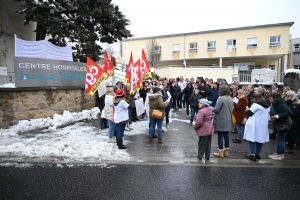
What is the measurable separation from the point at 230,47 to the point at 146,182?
30.2m

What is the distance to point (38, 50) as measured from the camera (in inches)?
372

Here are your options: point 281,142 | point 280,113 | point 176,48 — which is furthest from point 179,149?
point 176,48

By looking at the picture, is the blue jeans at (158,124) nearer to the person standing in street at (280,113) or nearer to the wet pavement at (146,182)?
the wet pavement at (146,182)

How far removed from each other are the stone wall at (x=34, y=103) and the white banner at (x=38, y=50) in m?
1.75

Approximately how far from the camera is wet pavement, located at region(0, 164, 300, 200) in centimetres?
373

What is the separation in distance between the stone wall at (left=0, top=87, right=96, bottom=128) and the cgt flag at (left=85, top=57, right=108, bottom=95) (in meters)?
2.07

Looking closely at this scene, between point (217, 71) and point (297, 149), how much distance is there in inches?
800

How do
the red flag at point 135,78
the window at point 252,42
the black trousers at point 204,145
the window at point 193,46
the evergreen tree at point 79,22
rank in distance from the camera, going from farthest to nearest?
1. the window at point 193,46
2. the window at point 252,42
3. the evergreen tree at point 79,22
4. the red flag at point 135,78
5. the black trousers at point 204,145

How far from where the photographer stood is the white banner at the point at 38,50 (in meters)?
8.84

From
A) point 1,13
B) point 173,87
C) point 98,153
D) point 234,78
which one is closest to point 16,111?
point 98,153

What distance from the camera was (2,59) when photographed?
39.1 feet

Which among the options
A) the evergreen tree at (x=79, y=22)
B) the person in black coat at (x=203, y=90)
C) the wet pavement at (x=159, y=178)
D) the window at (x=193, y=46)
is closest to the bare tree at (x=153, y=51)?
the window at (x=193, y=46)

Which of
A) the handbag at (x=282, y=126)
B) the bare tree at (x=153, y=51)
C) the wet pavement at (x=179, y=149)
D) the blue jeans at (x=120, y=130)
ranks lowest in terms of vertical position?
the wet pavement at (x=179, y=149)

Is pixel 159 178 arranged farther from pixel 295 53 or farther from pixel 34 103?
pixel 295 53
